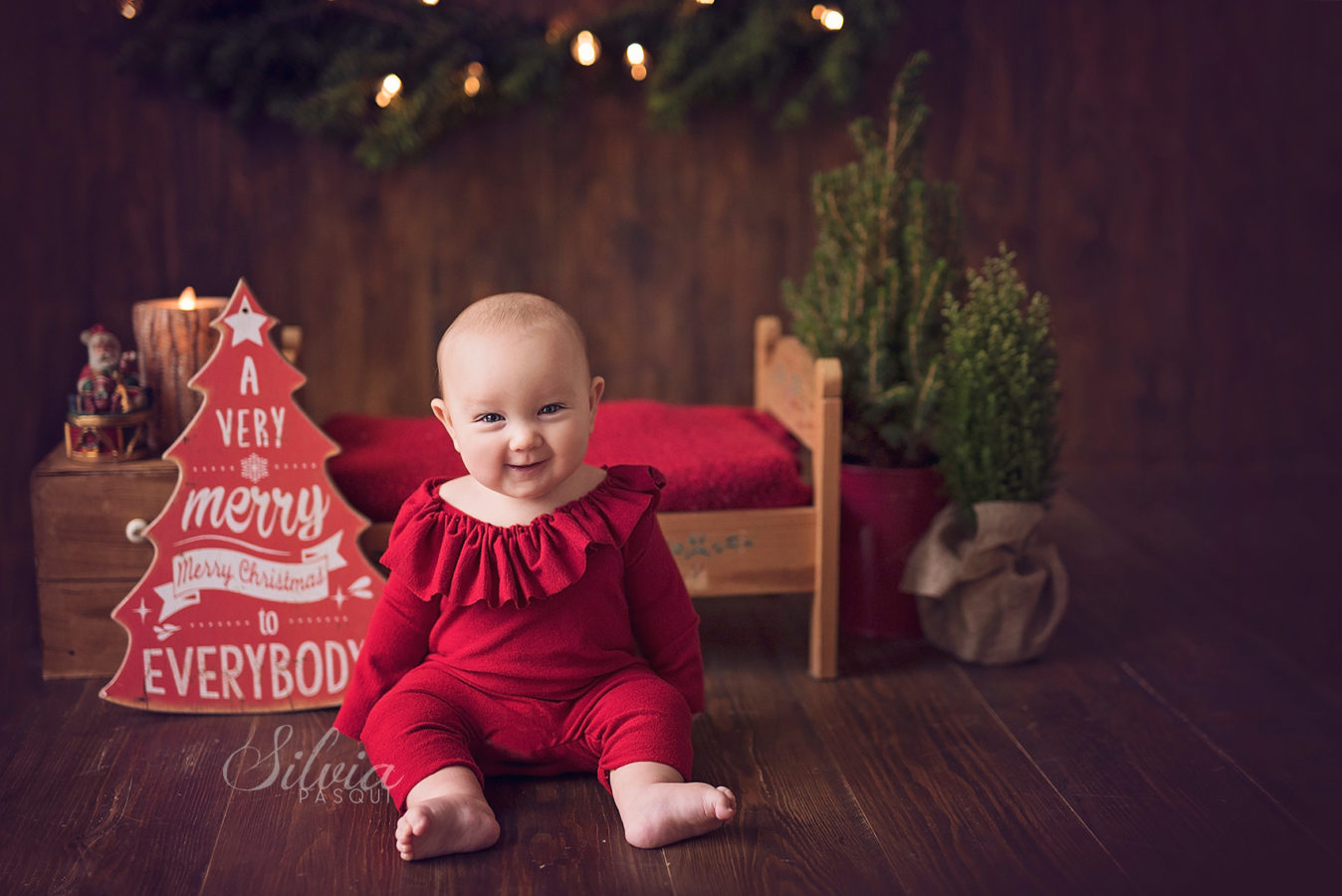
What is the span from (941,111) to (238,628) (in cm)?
203

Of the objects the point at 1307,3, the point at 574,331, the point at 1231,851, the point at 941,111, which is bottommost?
the point at 1231,851

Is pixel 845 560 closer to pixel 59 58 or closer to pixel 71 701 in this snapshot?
pixel 71 701

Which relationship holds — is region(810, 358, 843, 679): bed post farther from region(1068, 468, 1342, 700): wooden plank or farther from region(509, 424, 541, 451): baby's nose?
region(1068, 468, 1342, 700): wooden plank

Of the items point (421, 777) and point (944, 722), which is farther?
point (944, 722)

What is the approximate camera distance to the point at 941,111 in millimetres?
2926

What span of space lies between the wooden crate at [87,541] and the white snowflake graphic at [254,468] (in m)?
0.14

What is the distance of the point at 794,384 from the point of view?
2.26 metres

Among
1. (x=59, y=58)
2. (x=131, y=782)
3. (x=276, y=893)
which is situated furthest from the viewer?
(x=59, y=58)

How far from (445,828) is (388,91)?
5.70 ft

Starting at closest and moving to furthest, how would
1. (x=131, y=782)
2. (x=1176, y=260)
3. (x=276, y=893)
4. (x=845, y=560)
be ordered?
(x=276, y=893) → (x=131, y=782) → (x=845, y=560) → (x=1176, y=260)

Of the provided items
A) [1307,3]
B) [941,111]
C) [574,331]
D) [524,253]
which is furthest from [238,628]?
[1307,3]

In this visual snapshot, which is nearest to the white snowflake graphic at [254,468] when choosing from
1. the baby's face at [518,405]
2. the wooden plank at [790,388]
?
the baby's face at [518,405]

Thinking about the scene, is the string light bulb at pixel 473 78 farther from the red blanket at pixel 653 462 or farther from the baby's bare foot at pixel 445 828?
the baby's bare foot at pixel 445 828

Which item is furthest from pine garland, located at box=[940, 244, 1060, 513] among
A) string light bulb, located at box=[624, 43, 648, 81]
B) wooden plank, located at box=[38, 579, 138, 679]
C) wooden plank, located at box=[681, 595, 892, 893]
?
wooden plank, located at box=[38, 579, 138, 679]
